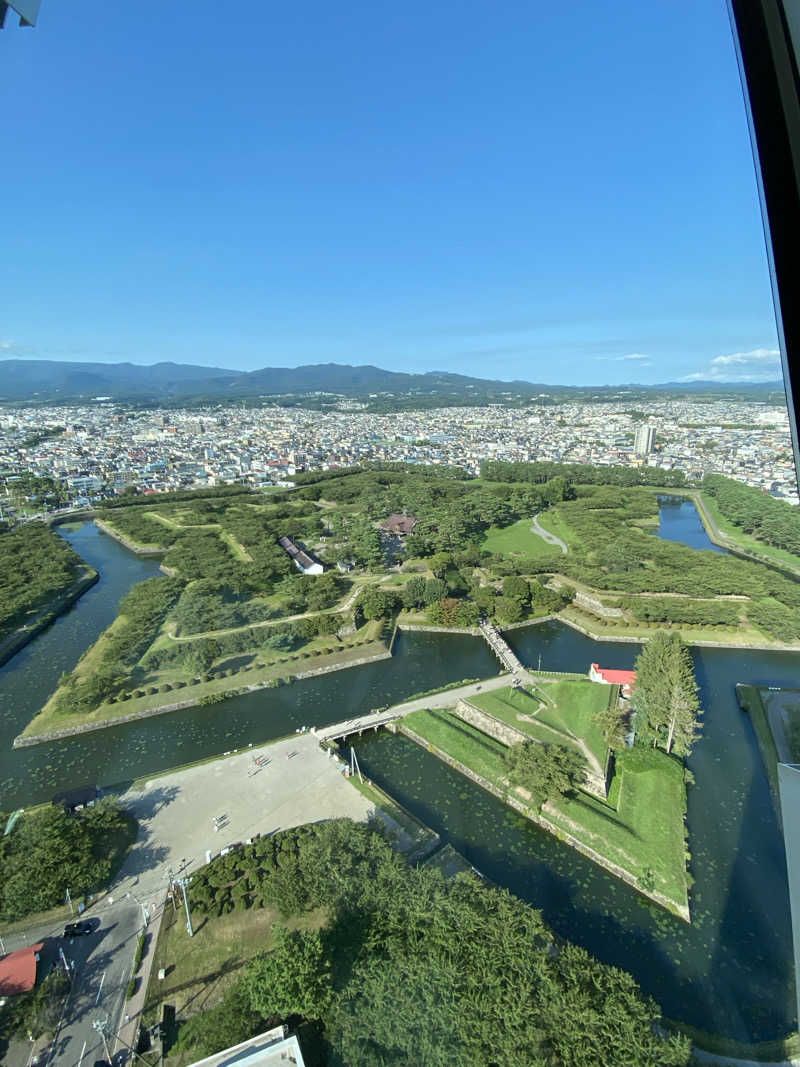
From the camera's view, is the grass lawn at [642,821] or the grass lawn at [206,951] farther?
the grass lawn at [642,821]

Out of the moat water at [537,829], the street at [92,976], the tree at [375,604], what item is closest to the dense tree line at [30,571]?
the moat water at [537,829]

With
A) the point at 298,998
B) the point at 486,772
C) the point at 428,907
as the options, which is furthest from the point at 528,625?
the point at 298,998

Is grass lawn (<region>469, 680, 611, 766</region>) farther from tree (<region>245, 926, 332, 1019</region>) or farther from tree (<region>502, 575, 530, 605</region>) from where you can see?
tree (<region>245, 926, 332, 1019</region>)

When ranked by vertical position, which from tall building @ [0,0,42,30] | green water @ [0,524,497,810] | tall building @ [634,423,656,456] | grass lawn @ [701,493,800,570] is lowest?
green water @ [0,524,497,810]

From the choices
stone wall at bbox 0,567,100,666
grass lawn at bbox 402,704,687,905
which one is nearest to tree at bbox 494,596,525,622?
grass lawn at bbox 402,704,687,905

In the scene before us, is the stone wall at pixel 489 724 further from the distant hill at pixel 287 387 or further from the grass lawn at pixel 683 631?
the distant hill at pixel 287 387

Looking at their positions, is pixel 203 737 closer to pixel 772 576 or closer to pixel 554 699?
pixel 554 699
